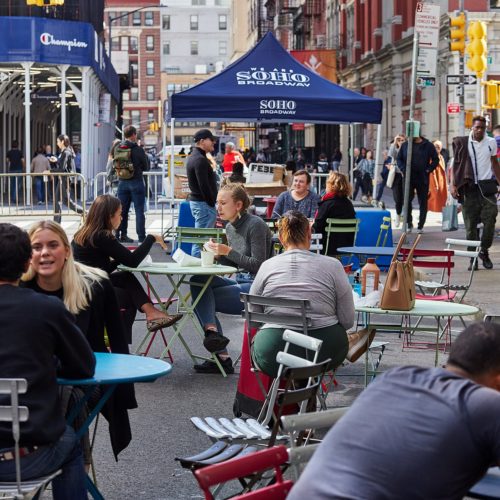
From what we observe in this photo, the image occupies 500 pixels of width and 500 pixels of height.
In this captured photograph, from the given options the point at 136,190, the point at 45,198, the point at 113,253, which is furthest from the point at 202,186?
the point at 113,253

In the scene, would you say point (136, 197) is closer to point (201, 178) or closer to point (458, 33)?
point (201, 178)

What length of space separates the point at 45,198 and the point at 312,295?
1643 cm

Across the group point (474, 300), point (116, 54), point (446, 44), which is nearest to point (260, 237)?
point (474, 300)

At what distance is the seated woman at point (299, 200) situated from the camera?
15.1 meters

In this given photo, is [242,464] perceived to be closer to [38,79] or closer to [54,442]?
[54,442]

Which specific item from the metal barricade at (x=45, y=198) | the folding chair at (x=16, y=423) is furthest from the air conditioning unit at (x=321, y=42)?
the folding chair at (x=16, y=423)

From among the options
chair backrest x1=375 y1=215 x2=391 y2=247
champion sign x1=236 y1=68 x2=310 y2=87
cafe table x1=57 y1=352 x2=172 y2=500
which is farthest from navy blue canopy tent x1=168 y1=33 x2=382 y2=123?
cafe table x1=57 y1=352 x2=172 y2=500

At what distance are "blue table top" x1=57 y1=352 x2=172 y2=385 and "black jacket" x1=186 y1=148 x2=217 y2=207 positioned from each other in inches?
426

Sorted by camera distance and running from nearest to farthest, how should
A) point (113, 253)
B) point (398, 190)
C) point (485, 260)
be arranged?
point (113, 253)
point (485, 260)
point (398, 190)

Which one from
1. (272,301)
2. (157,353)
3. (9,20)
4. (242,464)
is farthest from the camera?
(9,20)

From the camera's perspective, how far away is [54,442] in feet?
16.5

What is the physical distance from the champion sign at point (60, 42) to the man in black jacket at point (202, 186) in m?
18.0

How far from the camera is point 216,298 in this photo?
10.4 meters

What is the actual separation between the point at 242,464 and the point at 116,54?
248 ft
